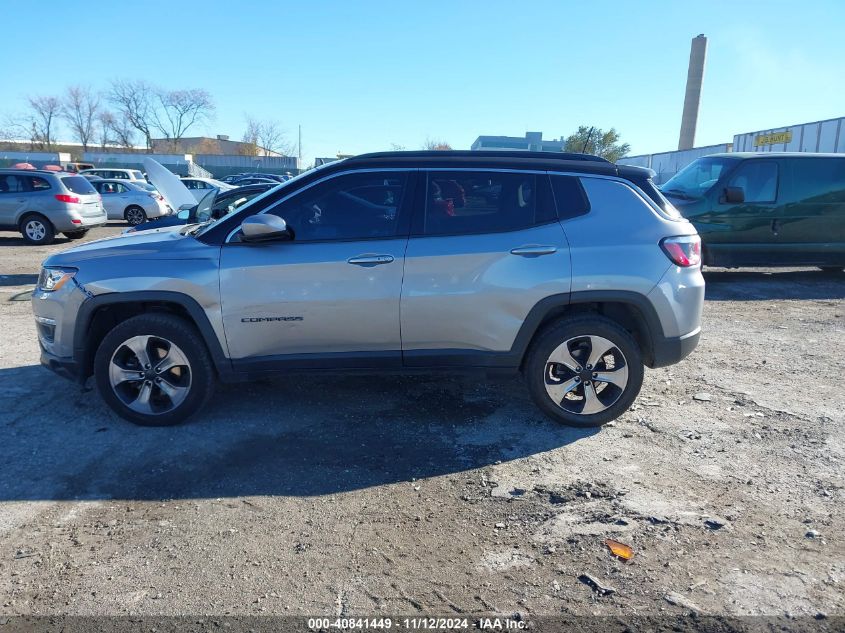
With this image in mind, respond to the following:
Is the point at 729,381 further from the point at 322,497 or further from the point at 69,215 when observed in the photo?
the point at 69,215

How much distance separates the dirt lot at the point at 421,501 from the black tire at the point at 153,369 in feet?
0.47

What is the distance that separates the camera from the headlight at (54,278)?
420cm

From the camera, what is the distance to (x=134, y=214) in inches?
752

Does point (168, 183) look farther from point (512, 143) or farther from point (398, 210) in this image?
point (512, 143)

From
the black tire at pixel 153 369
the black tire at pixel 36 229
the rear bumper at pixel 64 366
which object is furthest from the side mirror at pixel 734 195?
the black tire at pixel 36 229

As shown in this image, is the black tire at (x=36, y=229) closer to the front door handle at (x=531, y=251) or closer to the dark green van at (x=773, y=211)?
the dark green van at (x=773, y=211)

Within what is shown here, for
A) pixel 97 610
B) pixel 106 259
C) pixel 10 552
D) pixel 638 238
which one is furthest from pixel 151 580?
pixel 638 238

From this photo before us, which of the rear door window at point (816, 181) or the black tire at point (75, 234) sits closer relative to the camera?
the rear door window at point (816, 181)

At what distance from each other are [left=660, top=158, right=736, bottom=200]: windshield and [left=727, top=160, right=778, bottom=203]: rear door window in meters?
0.22

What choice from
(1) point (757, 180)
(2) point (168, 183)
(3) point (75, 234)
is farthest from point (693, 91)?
(3) point (75, 234)

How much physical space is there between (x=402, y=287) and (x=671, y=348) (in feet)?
6.37

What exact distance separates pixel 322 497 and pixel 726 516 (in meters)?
2.20

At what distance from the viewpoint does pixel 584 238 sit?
13.7 feet

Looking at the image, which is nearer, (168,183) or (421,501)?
(421,501)
